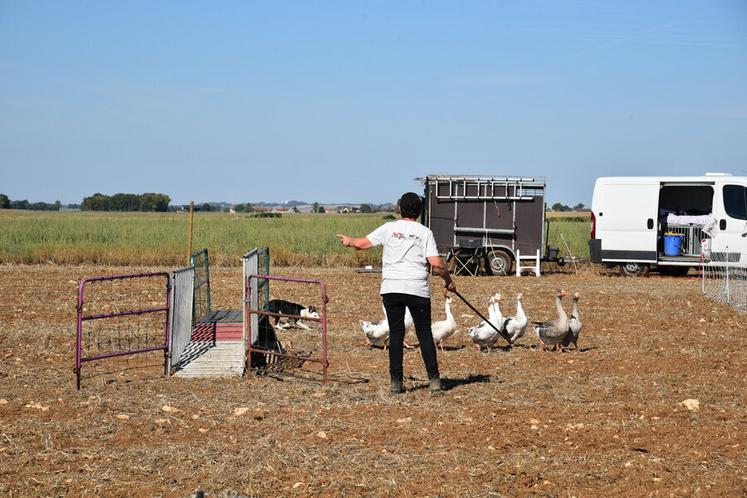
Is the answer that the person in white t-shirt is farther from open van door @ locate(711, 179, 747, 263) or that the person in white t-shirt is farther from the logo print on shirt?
open van door @ locate(711, 179, 747, 263)

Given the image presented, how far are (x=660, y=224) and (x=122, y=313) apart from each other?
16854mm

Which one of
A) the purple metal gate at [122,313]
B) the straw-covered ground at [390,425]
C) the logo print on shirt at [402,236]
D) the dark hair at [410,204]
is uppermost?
the dark hair at [410,204]

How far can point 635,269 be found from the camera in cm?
2359

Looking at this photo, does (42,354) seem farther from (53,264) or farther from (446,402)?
(53,264)

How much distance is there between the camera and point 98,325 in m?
14.6

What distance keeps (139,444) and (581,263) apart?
68.2 ft

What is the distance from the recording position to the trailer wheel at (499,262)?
23969 millimetres

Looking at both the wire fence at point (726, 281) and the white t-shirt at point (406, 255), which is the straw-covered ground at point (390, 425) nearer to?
the white t-shirt at point (406, 255)

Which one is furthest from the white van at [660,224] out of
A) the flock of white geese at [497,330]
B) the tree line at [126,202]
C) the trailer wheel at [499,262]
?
the tree line at [126,202]

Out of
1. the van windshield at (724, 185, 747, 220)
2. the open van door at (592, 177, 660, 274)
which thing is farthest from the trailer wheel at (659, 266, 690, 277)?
the van windshield at (724, 185, 747, 220)

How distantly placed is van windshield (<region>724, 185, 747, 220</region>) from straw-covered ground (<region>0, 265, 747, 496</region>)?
389 inches

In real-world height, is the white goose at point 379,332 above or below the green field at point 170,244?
below

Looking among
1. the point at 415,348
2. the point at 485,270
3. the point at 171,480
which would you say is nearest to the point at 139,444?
the point at 171,480

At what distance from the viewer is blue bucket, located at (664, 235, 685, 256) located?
22859 millimetres
